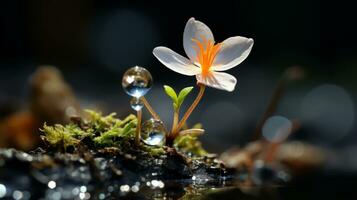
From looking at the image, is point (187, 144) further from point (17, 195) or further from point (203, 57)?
point (17, 195)

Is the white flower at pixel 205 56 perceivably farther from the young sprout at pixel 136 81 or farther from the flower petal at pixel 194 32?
the young sprout at pixel 136 81

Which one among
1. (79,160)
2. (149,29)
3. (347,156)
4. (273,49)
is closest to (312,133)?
(347,156)

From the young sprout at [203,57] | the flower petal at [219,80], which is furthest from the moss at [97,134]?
the flower petal at [219,80]

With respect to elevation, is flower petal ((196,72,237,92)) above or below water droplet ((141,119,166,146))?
above

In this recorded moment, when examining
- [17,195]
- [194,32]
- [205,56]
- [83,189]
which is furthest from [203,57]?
[17,195]

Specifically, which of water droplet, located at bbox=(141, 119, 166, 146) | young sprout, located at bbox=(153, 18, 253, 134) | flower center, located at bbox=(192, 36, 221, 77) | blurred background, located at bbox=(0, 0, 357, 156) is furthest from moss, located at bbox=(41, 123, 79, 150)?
blurred background, located at bbox=(0, 0, 357, 156)

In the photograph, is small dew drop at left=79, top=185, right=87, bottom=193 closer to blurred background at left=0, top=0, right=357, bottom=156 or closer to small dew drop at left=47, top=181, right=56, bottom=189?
small dew drop at left=47, top=181, right=56, bottom=189

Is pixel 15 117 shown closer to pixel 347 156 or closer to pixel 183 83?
pixel 347 156
